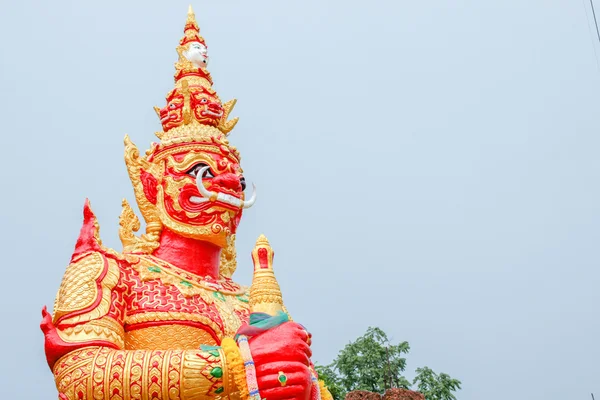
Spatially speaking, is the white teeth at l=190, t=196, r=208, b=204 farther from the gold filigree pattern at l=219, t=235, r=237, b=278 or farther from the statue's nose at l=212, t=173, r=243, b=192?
the gold filigree pattern at l=219, t=235, r=237, b=278

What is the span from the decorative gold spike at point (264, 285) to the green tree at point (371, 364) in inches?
272

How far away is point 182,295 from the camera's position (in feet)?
19.5

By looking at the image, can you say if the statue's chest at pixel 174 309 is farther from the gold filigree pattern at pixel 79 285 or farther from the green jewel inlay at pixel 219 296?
the gold filigree pattern at pixel 79 285

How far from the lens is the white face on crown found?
7324mm

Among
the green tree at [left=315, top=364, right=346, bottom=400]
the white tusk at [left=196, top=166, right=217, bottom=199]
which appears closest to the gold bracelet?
the white tusk at [left=196, top=166, right=217, bottom=199]

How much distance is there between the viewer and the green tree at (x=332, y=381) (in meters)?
11.8

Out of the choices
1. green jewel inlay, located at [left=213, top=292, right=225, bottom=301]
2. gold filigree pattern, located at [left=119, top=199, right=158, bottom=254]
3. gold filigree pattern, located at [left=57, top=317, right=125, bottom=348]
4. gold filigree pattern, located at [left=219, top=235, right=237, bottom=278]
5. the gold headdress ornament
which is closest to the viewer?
gold filigree pattern, located at [left=57, top=317, right=125, bottom=348]

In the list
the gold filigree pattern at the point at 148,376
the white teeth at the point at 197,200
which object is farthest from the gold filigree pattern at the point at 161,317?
the white teeth at the point at 197,200

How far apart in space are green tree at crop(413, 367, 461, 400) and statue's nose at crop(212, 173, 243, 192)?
6978 millimetres

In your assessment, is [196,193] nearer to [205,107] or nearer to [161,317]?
[205,107]

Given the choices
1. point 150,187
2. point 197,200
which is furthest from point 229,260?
point 150,187

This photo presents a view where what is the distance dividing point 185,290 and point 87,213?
1021 millimetres

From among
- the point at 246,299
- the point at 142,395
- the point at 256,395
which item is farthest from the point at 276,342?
the point at 246,299

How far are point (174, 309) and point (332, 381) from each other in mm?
7124
